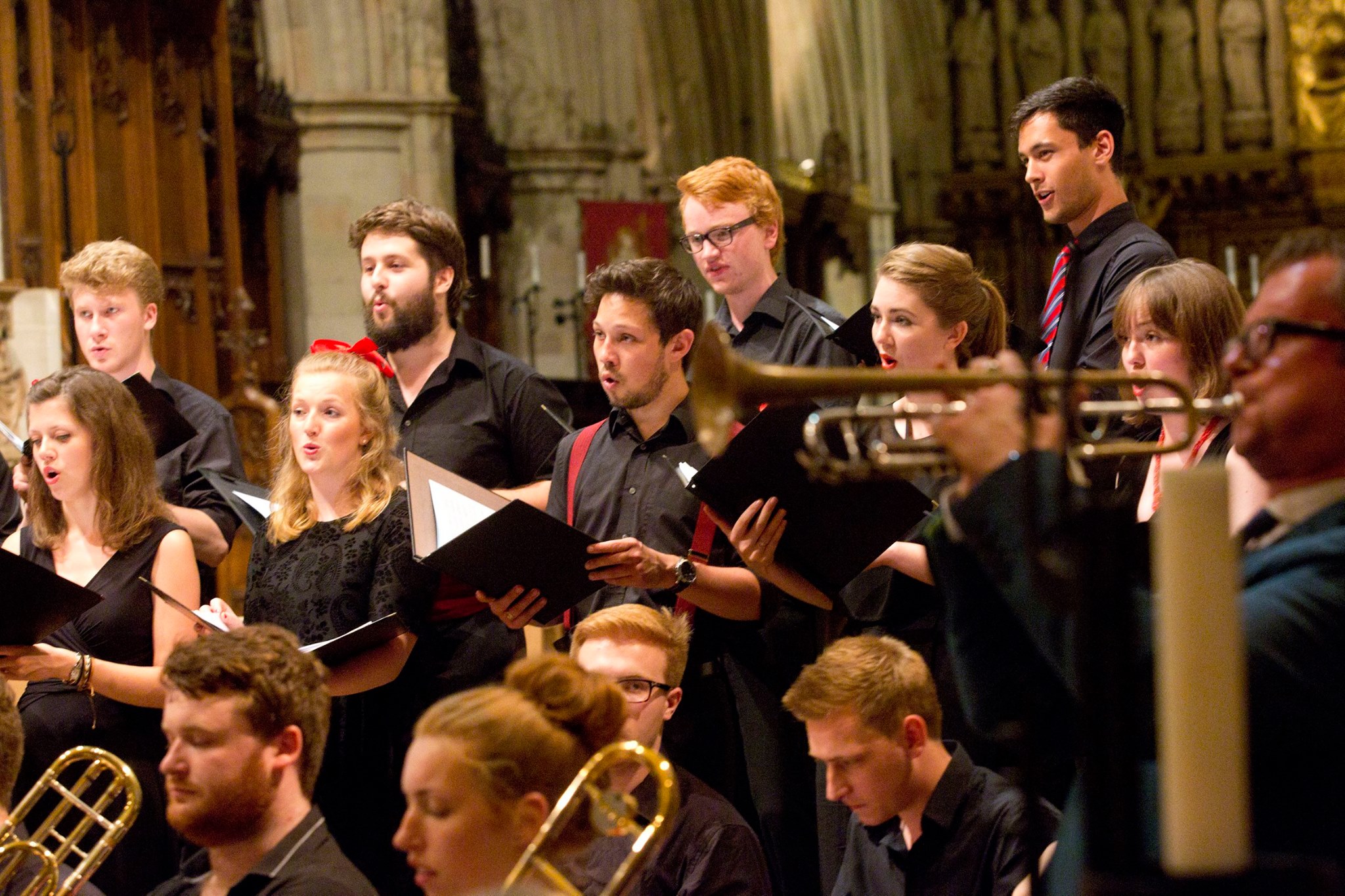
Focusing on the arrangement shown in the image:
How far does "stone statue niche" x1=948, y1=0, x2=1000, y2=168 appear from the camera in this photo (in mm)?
Result: 16203

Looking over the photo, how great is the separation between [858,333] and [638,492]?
62 centimetres

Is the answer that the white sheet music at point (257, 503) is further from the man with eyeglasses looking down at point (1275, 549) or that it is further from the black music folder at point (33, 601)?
the man with eyeglasses looking down at point (1275, 549)

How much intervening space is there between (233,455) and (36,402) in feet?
2.31

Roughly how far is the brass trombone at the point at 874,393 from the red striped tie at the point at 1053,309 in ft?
6.22

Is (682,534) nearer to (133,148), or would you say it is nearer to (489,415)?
(489,415)

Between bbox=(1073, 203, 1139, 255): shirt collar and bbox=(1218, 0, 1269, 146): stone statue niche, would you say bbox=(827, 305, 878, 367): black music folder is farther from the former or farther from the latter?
bbox=(1218, 0, 1269, 146): stone statue niche

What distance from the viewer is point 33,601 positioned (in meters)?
3.38

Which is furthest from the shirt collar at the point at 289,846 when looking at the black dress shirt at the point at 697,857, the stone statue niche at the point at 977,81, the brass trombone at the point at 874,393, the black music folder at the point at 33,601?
the stone statue niche at the point at 977,81

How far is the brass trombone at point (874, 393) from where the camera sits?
5.61ft

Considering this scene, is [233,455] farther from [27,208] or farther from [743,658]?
[27,208]

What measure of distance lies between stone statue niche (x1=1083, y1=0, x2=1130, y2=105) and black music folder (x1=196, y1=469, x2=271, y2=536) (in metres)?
12.7

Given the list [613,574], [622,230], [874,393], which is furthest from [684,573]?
[622,230]

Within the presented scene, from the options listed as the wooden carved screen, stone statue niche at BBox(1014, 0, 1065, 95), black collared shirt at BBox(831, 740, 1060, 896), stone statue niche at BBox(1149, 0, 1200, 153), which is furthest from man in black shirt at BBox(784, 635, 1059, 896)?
stone statue niche at BBox(1014, 0, 1065, 95)

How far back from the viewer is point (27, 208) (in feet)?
23.6
